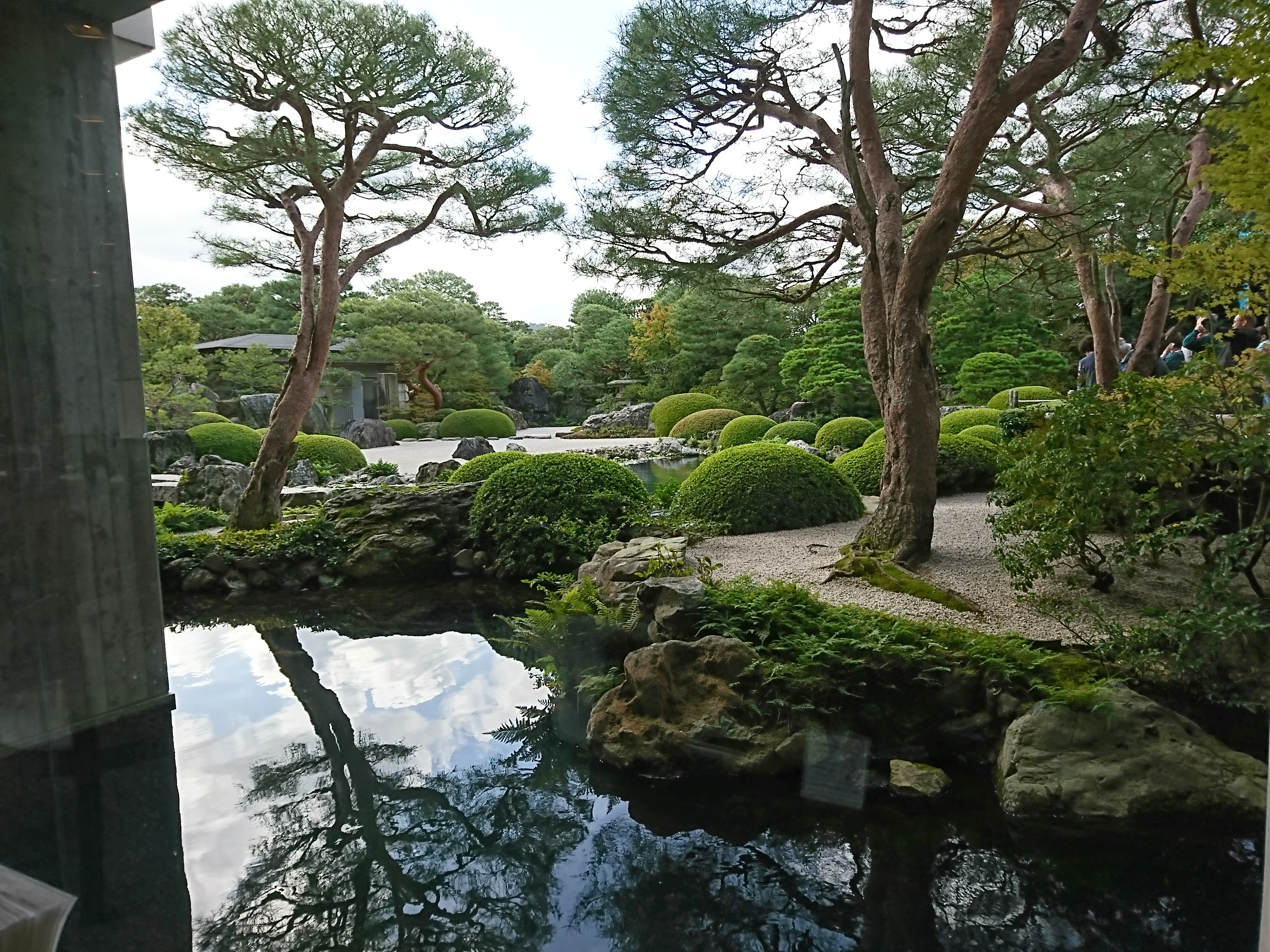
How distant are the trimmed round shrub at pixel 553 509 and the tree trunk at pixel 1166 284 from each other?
3.21 meters

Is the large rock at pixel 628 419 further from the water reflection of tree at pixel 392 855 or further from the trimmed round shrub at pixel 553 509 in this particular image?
the water reflection of tree at pixel 392 855

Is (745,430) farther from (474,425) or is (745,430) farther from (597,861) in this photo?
(597,861)

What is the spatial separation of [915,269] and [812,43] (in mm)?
1849

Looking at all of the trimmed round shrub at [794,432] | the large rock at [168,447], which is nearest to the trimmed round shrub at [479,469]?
the large rock at [168,447]

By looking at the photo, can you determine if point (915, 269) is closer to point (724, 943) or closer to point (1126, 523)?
point (1126, 523)

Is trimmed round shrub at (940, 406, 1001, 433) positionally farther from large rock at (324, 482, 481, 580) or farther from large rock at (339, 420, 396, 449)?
large rock at (339, 420, 396, 449)

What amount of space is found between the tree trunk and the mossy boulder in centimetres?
693

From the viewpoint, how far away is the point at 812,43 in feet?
16.4

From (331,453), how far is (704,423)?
704 centimetres

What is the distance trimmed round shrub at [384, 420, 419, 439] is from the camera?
1617cm

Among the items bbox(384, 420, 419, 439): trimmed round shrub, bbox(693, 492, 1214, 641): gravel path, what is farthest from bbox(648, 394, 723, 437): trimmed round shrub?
bbox(693, 492, 1214, 641): gravel path

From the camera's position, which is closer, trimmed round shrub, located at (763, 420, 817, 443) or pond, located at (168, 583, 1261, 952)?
pond, located at (168, 583, 1261, 952)

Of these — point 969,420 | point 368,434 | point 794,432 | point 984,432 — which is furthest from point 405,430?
point 984,432

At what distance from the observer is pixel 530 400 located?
21.2m
